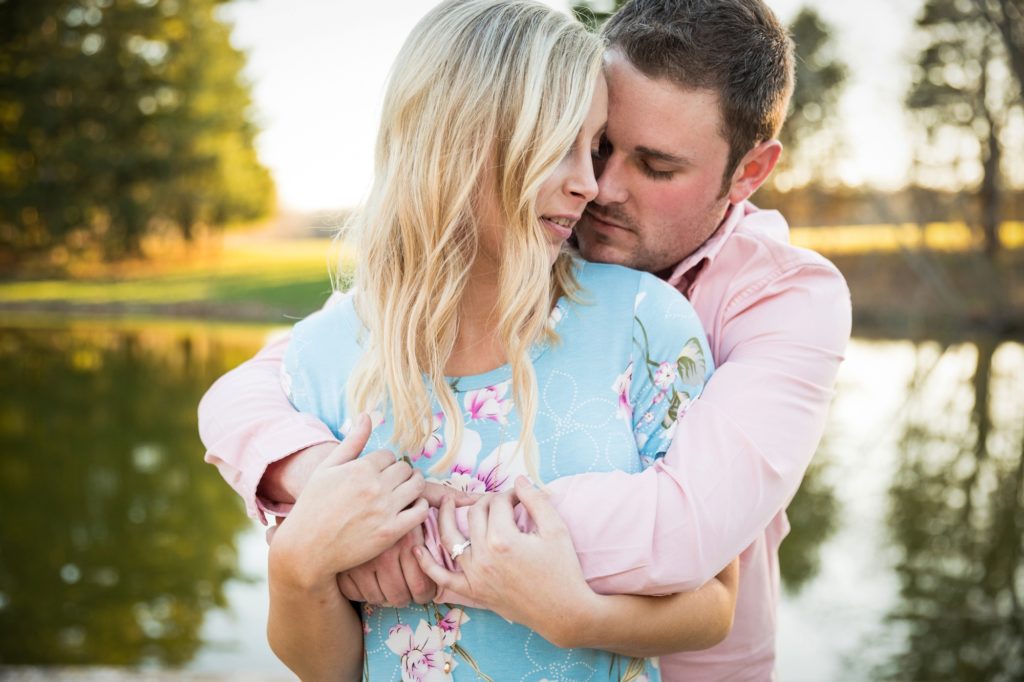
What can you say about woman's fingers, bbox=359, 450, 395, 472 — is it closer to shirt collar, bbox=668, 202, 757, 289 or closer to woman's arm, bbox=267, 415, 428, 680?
woman's arm, bbox=267, 415, 428, 680

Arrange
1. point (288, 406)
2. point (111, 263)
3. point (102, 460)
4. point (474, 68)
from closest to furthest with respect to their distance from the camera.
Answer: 1. point (474, 68)
2. point (288, 406)
3. point (102, 460)
4. point (111, 263)

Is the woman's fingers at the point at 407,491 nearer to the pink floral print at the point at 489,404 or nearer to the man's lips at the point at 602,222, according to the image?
the pink floral print at the point at 489,404

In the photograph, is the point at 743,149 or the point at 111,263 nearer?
the point at 743,149

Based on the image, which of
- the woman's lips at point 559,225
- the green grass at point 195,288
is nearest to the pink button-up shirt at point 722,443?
the woman's lips at point 559,225

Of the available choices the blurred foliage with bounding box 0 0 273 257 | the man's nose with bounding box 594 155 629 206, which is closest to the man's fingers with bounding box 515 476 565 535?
the man's nose with bounding box 594 155 629 206

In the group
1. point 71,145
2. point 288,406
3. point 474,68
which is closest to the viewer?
point 474,68

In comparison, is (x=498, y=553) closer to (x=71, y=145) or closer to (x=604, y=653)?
(x=604, y=653)

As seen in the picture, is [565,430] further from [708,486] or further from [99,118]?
[99,118]

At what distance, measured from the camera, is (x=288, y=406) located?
167 centimetres

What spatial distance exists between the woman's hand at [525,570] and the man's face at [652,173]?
0.61 meters

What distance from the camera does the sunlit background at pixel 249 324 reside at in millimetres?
6289

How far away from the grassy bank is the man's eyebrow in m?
15.8

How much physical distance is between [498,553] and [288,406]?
0.50 m

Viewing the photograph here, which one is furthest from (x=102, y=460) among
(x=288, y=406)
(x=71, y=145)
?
(x=71, y=145)
